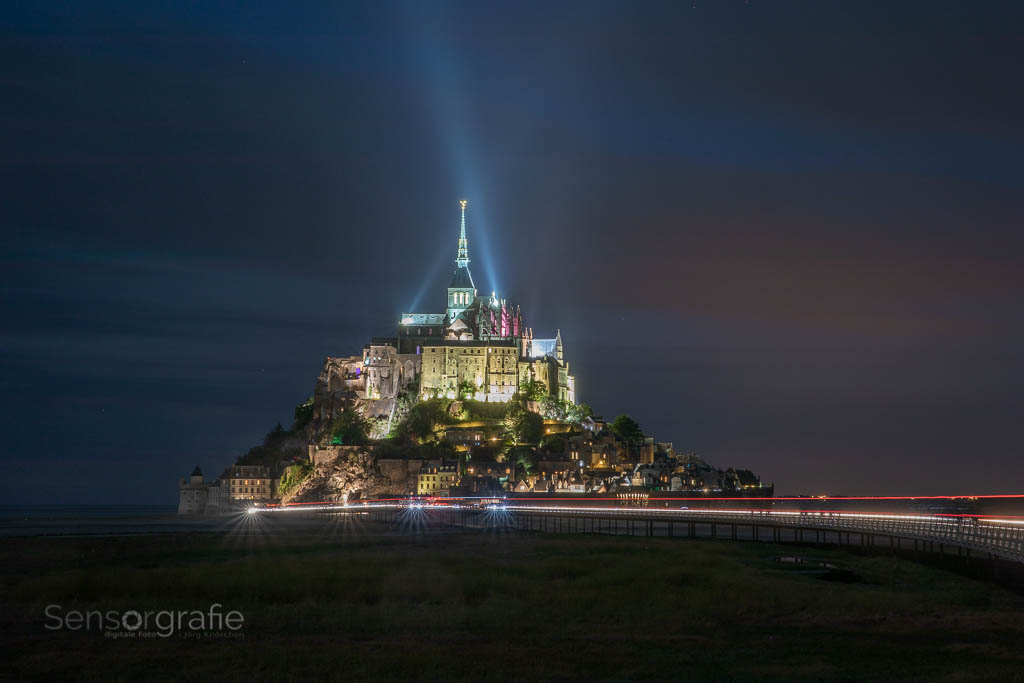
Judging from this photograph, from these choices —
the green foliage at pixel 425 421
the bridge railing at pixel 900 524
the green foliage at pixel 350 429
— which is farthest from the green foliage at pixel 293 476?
the bridge railing at pixel 900 524

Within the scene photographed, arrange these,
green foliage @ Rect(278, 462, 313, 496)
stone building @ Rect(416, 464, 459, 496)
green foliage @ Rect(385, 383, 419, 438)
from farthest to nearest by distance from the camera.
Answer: green foliage @ Rect(385, 383, 419, 438)
green foliage @ Rect(278, 462, 313, 496)
stone building @ Rect(416, 464, 459, 496)

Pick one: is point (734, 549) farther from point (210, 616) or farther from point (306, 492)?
point (306, 492)

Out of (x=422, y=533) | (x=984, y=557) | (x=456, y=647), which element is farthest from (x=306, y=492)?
(x=456, y=647)

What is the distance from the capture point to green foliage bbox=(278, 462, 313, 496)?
17173 cm

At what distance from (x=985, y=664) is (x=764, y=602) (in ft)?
39.6

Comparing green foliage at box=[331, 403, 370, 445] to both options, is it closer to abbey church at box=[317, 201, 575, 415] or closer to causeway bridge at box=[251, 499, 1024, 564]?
abbey church at box=[317, 201, 575, 415]

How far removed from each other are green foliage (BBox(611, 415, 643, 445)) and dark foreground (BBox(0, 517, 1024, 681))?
131m

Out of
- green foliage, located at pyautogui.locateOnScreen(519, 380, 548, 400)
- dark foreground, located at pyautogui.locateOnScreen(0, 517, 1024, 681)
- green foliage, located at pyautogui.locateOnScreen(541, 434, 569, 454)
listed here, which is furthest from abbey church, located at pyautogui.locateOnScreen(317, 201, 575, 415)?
dark foreground, located at pyautogui.locateOnScreen(0, 517, 1024, 681)

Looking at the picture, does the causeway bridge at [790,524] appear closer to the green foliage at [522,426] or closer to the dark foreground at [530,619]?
the dark foreground at [530,619]

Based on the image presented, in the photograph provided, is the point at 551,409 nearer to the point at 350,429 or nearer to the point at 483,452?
the point at 483,452

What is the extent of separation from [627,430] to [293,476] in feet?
207

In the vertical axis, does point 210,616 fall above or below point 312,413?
below

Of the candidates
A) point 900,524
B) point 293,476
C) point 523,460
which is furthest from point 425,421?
point 900,524

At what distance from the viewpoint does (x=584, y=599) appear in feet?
130
